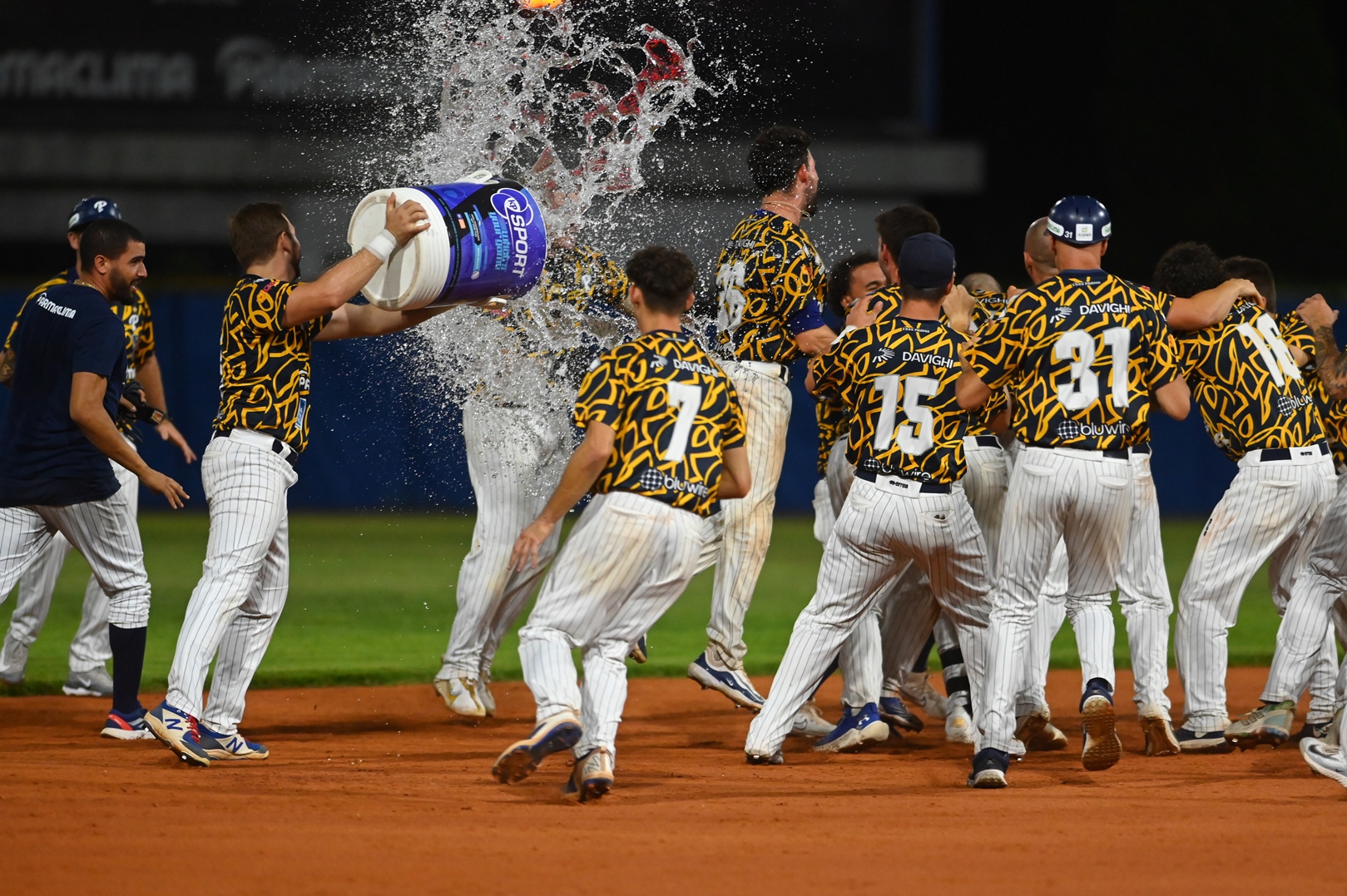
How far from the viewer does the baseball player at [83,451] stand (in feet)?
23.1

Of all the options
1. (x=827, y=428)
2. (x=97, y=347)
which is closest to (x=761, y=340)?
(x=827, y=428)

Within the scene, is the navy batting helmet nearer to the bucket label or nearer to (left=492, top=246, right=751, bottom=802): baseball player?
(left=492, top=246, right=751, bottom=802): baseball player

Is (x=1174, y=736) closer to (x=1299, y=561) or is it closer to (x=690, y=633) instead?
(x=1299, y=561)

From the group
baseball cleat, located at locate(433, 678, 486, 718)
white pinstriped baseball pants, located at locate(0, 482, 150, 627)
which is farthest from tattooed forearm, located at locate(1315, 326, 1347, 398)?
white pinstriped baseball pants, located at locate(0, 482, 150, 627)

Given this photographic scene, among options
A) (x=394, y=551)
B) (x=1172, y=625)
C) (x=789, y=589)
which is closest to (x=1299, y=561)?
(x=1172, y=625)

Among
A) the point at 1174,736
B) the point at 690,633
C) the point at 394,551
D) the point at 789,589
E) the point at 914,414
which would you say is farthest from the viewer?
the point at 394,551

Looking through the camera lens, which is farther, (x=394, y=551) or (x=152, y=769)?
(x=394, y=551)

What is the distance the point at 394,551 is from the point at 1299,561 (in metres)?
10.9

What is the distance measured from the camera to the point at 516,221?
666 centimetres

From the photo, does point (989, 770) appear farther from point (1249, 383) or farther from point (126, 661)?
point (126, 661)

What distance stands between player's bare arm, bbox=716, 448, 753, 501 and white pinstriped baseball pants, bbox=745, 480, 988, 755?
60 cm

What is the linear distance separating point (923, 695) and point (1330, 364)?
2.68 m

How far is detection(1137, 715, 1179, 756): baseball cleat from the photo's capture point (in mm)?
7203

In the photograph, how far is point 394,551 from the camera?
16656 mm
